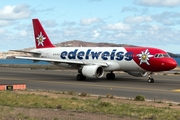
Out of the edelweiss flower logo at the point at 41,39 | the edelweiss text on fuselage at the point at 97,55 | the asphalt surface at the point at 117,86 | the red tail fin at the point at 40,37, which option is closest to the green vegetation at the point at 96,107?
the asphalt surface at the point at 117,86

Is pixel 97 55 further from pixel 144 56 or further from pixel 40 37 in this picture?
pixel 40 37

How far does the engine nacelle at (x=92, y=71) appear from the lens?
31.0m

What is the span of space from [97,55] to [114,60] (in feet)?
7.34

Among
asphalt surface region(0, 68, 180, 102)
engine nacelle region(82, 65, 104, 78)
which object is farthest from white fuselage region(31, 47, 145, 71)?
asphalt surface region(0, 68, 180, 102)

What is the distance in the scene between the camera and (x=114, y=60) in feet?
106

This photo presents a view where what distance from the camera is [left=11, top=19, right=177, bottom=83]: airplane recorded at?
29.9 metres

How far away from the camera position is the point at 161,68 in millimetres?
29594

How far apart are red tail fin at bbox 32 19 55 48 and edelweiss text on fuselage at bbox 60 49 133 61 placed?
372 cm

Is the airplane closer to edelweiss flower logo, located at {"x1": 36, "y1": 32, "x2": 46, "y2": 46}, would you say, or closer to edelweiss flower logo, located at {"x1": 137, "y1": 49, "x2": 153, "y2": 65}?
edelweiss flower logo, located at {"x1": 137, "y1": 49, "x2": 153, "y2": 65}

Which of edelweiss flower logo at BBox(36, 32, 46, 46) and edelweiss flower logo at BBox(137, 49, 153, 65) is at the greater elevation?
edelweiss flower logo at BBox(36, 32, 46, 46)

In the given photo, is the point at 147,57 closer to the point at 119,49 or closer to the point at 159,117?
the point at 119,49

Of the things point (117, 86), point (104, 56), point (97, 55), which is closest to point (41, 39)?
point (97, 55)

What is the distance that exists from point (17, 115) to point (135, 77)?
26.2m

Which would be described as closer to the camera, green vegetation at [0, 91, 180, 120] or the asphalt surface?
green vegetation at [0, 91, 180, 120]
